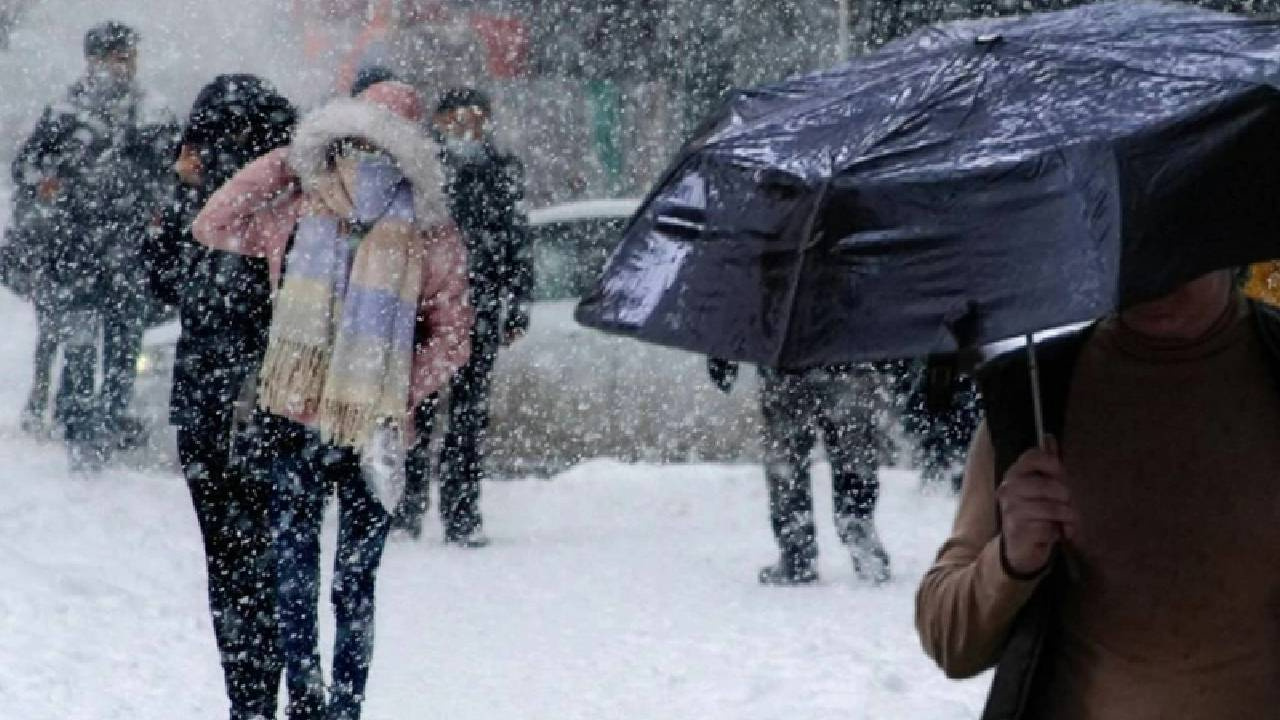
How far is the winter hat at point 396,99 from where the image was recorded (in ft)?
22.2

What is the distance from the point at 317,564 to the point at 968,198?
164 inches

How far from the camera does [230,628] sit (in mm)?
7020

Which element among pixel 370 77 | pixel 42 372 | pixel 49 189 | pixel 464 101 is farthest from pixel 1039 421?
pixel 42 372

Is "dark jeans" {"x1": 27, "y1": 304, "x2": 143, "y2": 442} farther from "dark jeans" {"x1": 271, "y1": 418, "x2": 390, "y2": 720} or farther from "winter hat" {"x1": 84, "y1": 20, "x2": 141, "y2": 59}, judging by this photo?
"dark jeans" {"x1": 271, "y1": 418, "x2": 390, "y2": 720}

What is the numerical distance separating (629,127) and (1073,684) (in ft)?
68.9

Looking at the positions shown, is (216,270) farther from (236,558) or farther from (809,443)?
(809,443)

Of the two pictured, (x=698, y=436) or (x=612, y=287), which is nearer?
(x=612, y=287)

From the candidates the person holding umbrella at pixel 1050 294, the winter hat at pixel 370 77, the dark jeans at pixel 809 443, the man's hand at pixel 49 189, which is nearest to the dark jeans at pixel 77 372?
the man's hand at pixel 49 189

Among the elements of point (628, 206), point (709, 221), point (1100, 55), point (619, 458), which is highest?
point (1100, 55)

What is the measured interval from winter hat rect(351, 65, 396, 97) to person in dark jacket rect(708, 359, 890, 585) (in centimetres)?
259

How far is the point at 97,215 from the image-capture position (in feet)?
44.4

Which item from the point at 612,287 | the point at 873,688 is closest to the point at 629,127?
the point at 873,688

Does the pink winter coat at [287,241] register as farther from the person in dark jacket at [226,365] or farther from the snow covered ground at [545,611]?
the snow covered ground at [545,611]

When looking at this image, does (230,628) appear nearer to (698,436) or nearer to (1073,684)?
(1073,684)
